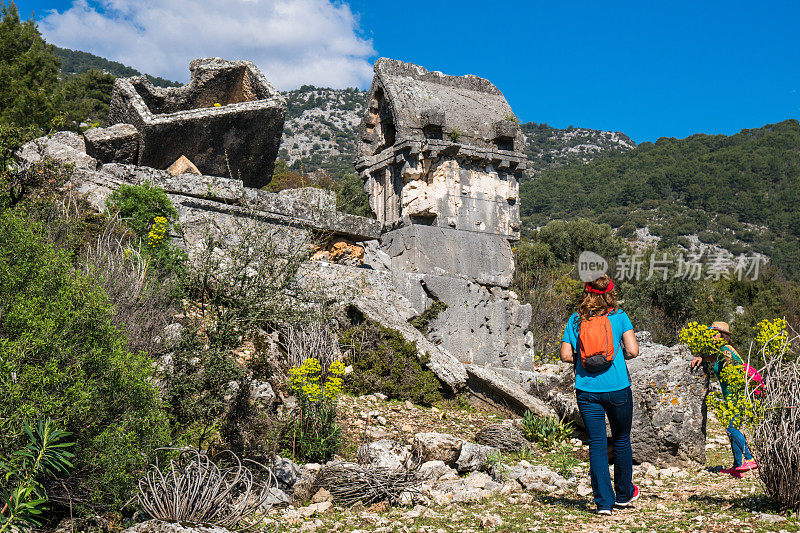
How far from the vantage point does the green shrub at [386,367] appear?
25.8ft

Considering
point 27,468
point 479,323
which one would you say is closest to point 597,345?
point 27,468

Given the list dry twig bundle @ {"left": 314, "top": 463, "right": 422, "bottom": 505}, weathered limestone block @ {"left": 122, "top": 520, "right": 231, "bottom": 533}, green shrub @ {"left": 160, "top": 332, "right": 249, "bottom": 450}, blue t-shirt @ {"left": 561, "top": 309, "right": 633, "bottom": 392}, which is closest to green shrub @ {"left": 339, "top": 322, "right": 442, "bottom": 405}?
dry twig bundle @ {"left": 314, "top": 463, "right": 422, "bottom": 505}

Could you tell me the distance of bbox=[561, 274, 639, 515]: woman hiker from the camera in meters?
4.71

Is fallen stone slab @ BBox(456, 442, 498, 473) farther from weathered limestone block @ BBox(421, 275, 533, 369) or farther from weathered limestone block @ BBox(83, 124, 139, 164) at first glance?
weathered limestone block @ BBox(83, 124, 139, 164)

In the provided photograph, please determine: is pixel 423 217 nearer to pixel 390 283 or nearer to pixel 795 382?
pixel 390 283

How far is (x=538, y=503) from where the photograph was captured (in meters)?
5.17

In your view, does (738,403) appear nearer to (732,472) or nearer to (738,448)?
(738,448)

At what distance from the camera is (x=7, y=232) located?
433cm

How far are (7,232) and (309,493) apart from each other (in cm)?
271

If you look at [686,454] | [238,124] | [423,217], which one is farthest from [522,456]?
[238,124]

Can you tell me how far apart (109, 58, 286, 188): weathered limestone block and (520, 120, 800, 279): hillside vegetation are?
3612 cm

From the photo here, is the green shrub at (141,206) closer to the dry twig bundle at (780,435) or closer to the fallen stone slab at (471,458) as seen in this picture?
the fallen stone slab at (471,458)

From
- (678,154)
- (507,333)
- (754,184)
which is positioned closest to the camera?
(507,333)

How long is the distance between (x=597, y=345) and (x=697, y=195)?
4840cm
